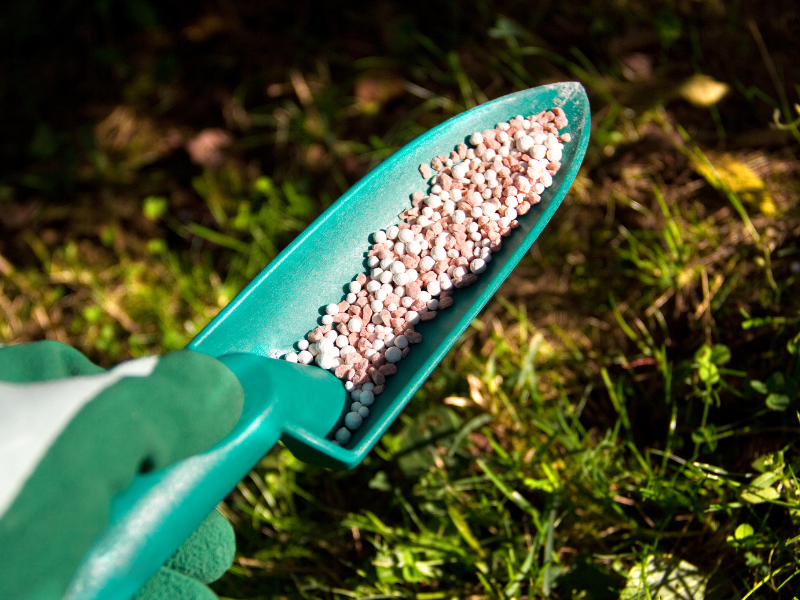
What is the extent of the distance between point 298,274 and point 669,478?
78 centimetres

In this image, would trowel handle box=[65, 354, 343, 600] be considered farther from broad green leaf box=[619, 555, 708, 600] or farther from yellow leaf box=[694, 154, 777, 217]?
yellow leaf box=[694, 154, 777, 217]

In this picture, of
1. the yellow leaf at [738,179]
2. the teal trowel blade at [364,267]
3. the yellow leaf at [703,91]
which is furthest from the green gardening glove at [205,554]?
the yellow leaf at [703,91]

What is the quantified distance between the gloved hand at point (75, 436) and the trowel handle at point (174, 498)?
1 centimetres

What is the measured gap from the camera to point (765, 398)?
104 cm

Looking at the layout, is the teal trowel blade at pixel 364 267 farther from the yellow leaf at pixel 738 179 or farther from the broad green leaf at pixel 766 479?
the broad green leaf at pixel 766 479

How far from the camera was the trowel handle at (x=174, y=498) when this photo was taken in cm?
64

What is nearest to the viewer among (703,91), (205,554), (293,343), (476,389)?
(205,554)

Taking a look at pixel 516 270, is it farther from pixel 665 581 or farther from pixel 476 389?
pixel 665 581

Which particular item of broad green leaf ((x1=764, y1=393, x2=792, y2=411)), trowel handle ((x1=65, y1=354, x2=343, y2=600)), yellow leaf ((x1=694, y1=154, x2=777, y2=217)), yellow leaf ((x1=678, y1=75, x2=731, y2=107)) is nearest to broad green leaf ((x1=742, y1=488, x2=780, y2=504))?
broad green leaf ((x1=764, y1=393, x2=792, y2=411))

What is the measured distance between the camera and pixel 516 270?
54.6 inches

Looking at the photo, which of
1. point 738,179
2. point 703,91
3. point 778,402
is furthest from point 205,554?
point 703,91

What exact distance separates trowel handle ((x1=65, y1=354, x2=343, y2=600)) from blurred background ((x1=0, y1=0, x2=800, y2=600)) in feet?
1.34

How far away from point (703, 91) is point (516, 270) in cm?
62

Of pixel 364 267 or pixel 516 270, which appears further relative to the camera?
pixel 516 270
